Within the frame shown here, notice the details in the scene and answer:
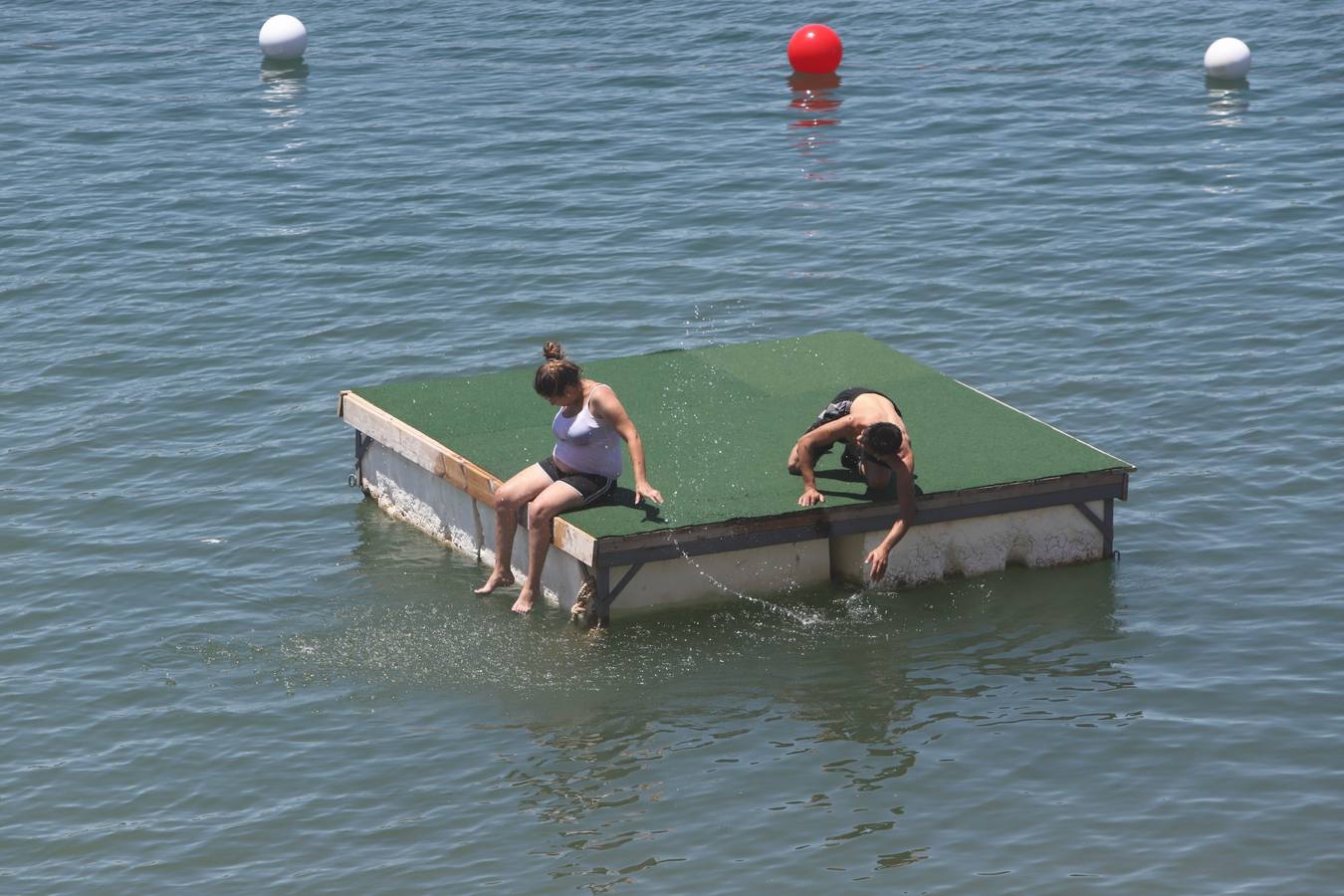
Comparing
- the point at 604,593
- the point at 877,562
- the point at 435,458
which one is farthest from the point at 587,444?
the point at 877,562

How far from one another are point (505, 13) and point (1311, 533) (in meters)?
24.6

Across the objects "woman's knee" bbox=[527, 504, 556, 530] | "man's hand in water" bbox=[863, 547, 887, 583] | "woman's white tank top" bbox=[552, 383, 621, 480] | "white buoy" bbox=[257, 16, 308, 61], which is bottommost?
"man's hand in water" bbox=[863, 547, 887, 583]

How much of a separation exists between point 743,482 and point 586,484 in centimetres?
108

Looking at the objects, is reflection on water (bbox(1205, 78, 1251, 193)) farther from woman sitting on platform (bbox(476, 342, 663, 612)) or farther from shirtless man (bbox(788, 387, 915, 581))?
woman sitting on platform (bbox(476, 342, 663, 612))

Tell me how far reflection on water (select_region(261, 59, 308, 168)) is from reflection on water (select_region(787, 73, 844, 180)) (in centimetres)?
691

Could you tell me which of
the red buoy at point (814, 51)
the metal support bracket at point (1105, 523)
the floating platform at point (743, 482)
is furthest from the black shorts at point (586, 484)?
the red buoy at point (814, 51)

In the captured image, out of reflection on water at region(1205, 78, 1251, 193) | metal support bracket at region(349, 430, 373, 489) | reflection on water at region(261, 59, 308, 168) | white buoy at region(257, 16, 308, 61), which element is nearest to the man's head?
metal support bracket at region(349, 430, 373, 489)

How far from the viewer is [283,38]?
108ft

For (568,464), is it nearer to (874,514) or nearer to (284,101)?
(874,514)

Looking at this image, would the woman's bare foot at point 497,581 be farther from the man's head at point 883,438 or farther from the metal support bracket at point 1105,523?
the metal support bracket at point 1105,523

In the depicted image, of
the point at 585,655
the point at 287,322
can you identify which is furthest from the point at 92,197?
the point at 585,655

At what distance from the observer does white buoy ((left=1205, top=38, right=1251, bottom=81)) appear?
2783cm

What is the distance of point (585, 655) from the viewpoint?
12797mm

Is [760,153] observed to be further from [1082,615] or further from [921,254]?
[1082,615]
